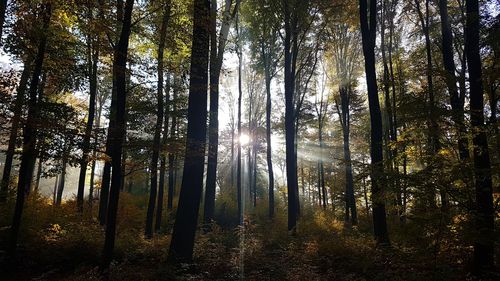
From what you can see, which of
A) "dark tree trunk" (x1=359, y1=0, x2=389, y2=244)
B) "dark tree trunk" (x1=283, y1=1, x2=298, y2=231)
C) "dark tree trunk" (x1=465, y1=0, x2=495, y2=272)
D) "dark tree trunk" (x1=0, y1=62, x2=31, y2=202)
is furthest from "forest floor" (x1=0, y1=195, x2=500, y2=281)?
"dark tree trunk" (x1=283, y1=1, x2=298, y2=231)

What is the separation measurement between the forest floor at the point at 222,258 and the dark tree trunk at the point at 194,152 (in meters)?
0.58

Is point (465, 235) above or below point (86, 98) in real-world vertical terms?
below

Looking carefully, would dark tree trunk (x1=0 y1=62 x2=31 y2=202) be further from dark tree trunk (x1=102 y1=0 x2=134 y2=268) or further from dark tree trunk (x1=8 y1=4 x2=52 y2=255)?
dark tree trunk (x1=102 y1=0 x2=134 y2=268)

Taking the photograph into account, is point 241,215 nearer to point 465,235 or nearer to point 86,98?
point 465,235

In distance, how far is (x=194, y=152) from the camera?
324 inches

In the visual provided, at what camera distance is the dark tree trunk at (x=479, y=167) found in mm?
5944

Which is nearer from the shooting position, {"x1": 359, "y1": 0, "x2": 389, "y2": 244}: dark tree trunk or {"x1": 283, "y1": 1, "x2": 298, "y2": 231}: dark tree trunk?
{"x1": 359, "y1": 0, "x2": 389, "y2": 244}: dark tree trunk

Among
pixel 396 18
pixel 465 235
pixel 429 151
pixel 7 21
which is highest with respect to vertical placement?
pixel 396 18

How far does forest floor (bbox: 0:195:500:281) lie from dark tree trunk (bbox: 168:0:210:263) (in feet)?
1.90

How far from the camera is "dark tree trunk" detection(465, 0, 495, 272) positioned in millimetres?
5944

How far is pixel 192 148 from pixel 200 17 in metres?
3.66

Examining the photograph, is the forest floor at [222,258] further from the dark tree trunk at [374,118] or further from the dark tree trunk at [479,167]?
the dark tree trunk at [374,118]

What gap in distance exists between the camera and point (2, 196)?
10.8 metres

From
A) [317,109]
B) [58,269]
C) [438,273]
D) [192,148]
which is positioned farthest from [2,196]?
[317,109]
